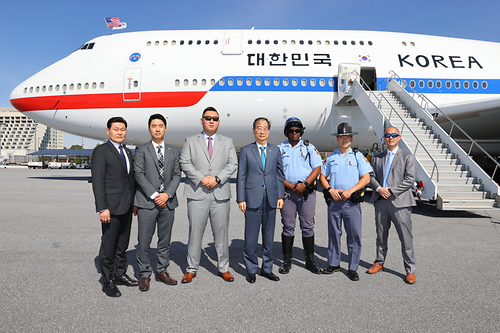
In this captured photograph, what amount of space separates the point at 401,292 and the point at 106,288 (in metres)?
3.29

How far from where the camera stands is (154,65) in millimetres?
11820

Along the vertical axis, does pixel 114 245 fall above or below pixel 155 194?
below

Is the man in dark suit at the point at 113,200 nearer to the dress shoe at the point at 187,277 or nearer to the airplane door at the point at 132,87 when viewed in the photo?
the dress shoe at the point at 187,277

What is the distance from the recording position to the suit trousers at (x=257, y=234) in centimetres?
376

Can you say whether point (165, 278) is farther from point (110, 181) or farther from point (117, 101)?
point (117, 101)

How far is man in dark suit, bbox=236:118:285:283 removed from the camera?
12.4 feet

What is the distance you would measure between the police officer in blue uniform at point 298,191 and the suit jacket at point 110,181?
205cm

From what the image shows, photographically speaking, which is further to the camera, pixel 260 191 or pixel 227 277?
pixel 260 191

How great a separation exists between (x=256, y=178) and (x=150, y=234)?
1472mm

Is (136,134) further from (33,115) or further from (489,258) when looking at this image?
(489,258)

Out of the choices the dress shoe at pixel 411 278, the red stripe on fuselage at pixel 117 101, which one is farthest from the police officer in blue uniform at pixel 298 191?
the red stripe on fuselage at pixel 117 101

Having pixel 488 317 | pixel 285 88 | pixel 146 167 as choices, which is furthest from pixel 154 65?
pixel 488 317

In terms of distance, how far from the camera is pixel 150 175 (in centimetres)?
355

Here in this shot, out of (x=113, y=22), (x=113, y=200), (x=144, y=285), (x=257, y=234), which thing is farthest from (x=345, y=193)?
(x=113, y=22)
